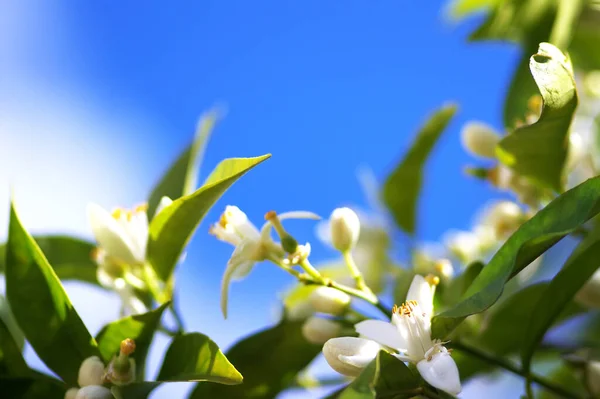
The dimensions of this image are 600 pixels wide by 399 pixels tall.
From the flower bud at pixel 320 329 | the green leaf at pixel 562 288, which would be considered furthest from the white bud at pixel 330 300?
the green leaf at pixel 562 288

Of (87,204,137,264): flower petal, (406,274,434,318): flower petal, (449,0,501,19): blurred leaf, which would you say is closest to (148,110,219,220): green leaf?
(87,204,137,264): flower petal

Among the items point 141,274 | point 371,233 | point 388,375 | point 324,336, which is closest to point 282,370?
point 324,336

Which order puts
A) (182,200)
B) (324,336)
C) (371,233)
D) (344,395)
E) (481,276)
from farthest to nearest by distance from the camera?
1. (371,233)
2. (324,336)
3. (182,200)
4. (481,276)
5. (344,395)

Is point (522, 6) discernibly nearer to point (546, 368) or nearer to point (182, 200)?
point (546, 368)

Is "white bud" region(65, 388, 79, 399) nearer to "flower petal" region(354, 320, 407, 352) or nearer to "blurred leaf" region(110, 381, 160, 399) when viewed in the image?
"blurred leaf" region(110, 381, 160, 399)

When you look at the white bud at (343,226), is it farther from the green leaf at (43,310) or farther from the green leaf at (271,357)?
the green leaf at (43,310)

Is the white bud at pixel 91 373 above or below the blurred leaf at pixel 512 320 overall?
below
